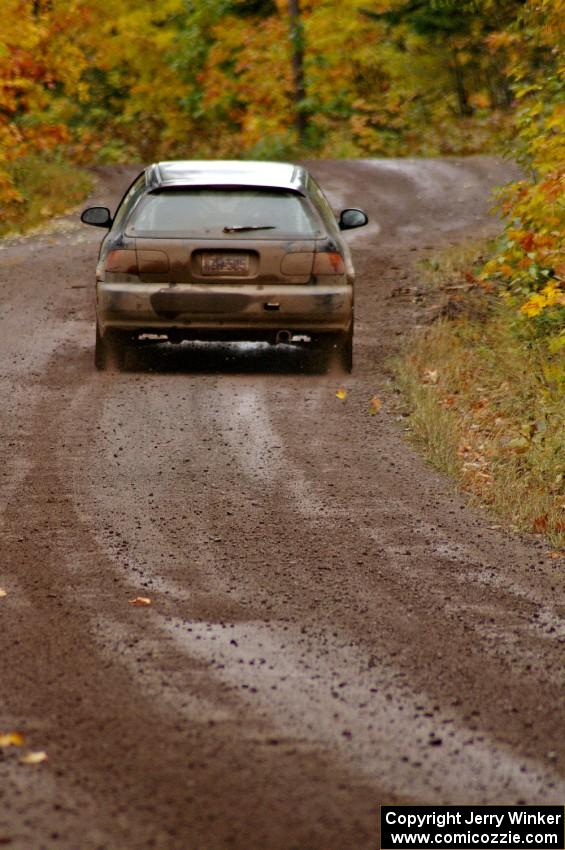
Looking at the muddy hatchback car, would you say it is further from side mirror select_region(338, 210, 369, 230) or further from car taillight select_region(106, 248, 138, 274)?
side mirror select_region(338, 210, 369, 230)

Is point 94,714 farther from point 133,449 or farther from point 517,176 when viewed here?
point 517,176

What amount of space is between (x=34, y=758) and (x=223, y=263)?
726cm

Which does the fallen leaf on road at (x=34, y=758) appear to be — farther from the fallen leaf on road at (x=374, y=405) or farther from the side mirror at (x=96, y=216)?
the side mirror at (x=96, y=216)

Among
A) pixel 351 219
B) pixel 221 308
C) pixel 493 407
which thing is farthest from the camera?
pixel 351 219

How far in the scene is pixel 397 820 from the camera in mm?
3965

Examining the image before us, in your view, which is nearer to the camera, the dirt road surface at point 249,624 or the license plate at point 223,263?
the dirt road surface at point 249,624

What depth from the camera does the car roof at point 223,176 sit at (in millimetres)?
11289

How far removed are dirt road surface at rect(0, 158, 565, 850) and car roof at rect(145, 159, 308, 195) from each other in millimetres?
1634

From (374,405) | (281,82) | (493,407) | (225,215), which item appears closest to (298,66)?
(281,82)

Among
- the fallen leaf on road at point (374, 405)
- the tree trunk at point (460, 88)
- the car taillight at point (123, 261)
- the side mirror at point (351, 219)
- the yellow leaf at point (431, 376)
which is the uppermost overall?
the car taillight at point (123, 261)

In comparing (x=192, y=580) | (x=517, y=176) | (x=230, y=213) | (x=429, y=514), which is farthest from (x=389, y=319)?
(x=517, y=176)

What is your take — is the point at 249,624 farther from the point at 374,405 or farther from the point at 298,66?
the point at 298,66

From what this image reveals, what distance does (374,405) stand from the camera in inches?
422

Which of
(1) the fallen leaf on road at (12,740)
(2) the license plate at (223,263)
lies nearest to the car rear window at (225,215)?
(2) the license plate at (223,263)
